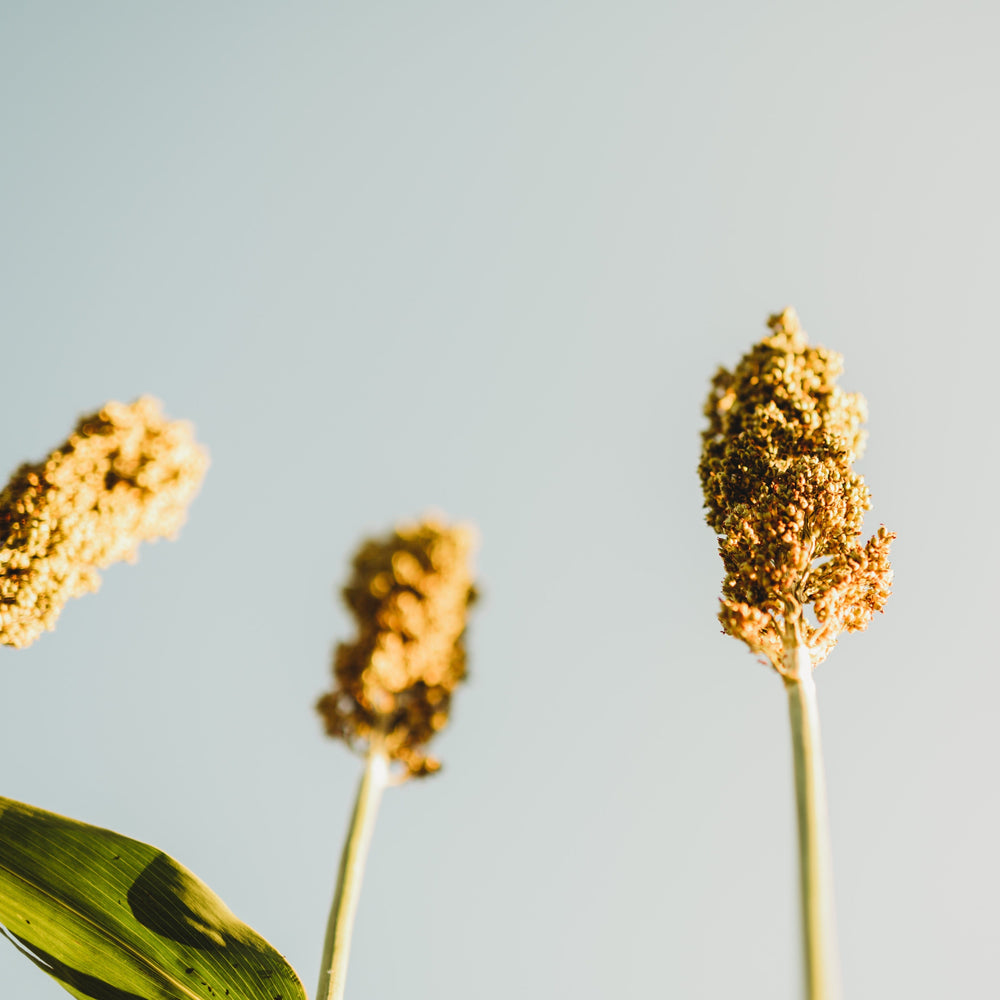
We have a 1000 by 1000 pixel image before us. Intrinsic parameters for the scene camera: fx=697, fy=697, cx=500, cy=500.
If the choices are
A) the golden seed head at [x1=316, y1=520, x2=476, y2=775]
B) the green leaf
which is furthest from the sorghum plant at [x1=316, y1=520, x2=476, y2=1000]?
the green leaf

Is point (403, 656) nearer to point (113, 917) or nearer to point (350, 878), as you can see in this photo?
point (350, 878)

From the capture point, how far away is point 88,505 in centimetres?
696

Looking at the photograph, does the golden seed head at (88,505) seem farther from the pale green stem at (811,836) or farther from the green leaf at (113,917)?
the pale green stem at (811,836)

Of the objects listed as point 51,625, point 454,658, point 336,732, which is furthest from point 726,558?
point 51,625

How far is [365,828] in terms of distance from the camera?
5496 millimetres

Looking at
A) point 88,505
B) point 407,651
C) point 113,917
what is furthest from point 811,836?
point 88,505

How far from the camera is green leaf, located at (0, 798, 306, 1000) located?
4945 millimetres

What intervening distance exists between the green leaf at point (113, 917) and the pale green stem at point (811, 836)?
3.79m

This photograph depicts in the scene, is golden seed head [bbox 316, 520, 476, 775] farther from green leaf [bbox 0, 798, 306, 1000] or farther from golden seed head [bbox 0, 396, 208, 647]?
golden seed head [bbox 0, 396, 208, 647]

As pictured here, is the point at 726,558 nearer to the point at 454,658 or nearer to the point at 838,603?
the point at 838,603

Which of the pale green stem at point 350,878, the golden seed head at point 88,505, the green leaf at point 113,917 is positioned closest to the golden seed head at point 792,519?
the pale green stem at point 350,878

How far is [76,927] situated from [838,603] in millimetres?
6486

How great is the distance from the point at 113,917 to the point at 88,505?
3775 mm

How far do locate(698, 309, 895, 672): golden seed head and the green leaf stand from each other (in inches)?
182
